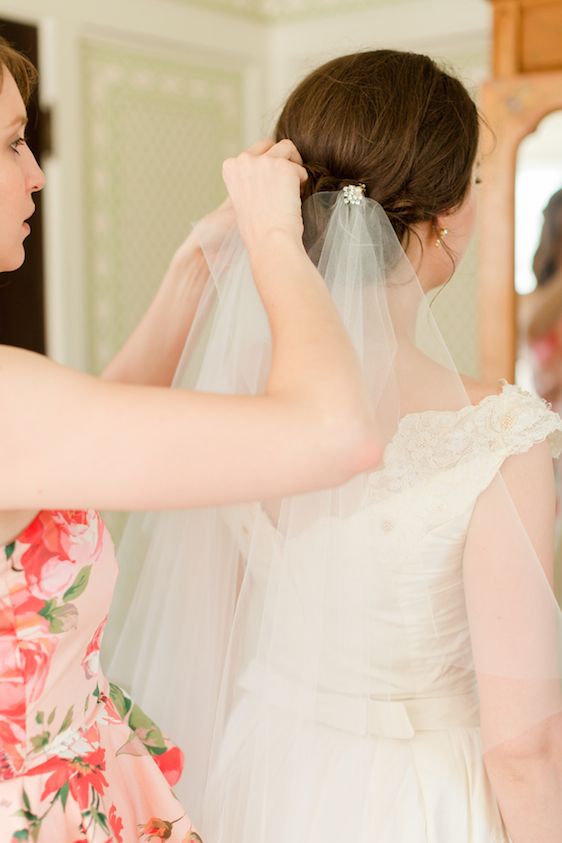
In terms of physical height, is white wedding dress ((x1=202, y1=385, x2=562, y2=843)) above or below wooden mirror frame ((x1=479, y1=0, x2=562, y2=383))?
below

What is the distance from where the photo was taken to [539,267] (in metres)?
2.48

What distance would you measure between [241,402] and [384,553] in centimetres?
45

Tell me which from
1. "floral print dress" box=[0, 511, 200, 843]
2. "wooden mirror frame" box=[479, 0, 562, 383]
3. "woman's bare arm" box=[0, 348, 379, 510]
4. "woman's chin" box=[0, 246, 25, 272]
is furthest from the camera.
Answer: "wooden mirror frame" box=[479, 0, 562, 383]

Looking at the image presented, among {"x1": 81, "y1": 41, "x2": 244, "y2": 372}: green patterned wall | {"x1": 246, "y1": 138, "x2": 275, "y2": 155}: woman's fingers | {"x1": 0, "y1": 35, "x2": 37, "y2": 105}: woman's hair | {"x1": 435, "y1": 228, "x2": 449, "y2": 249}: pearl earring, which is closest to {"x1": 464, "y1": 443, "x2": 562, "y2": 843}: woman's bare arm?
{"x1": 435, "y1": 228, "x2": 449, "y2": 249}: pearl earring

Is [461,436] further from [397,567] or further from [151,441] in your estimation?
[151,441]

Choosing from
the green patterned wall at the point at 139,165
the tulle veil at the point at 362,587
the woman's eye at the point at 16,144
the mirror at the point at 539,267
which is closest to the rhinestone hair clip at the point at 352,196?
the tulle veil at the point at 362,587

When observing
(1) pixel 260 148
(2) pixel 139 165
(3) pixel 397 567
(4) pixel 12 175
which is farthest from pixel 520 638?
(2) pixel 139 165

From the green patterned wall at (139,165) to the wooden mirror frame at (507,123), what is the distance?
1178mm

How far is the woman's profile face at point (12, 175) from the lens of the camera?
1.00m

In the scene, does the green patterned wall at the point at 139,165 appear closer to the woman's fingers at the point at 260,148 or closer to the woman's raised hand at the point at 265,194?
the woman's fingers at the point at 260,148

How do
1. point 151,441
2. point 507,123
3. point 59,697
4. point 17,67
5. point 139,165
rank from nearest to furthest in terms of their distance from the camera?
point 151,441 < point 59,697 < point 17,67 < point 507,123 < point 139,165

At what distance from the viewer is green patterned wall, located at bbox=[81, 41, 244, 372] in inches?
123

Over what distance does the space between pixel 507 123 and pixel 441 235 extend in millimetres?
1279

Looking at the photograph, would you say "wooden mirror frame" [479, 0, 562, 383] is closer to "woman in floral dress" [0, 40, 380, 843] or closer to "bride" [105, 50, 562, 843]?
"bride" [105, 50, 562, 843]
